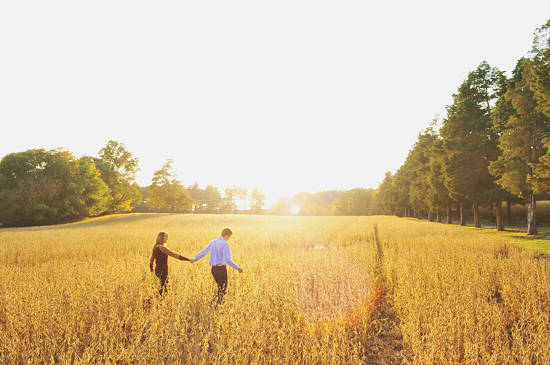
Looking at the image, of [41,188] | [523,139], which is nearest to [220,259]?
[523,139]

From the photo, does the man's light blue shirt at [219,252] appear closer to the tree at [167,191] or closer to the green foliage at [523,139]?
the green foliage at [523,139]

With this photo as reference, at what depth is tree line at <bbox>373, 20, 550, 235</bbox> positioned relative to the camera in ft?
49.7

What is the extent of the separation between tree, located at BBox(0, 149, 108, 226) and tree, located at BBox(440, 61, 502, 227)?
48.3 meters

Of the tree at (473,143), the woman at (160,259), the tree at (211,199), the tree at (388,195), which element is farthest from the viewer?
the tree at (211,199)

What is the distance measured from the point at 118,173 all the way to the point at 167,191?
1078 cm

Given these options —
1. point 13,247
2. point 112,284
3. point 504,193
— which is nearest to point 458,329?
point 112,284

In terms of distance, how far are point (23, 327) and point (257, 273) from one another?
4847mm

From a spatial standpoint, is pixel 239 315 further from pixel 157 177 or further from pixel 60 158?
pixel 157 177

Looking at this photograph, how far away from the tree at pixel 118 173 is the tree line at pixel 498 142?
5453cm

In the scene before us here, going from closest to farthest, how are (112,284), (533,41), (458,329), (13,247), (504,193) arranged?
1. (458,329)
2. (112,284)
3. (13,247)
4. (533,41)
5. (504,193)

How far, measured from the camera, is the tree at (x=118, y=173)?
52438mm

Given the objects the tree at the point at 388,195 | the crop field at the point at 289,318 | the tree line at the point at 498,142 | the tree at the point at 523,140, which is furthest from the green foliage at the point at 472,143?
the tree at the point at 388,195

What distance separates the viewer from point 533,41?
1560 centimetres

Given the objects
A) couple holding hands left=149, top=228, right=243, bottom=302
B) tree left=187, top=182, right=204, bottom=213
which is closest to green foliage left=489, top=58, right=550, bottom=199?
couple holding hands left=149, top=228, right=243, bottom=302
